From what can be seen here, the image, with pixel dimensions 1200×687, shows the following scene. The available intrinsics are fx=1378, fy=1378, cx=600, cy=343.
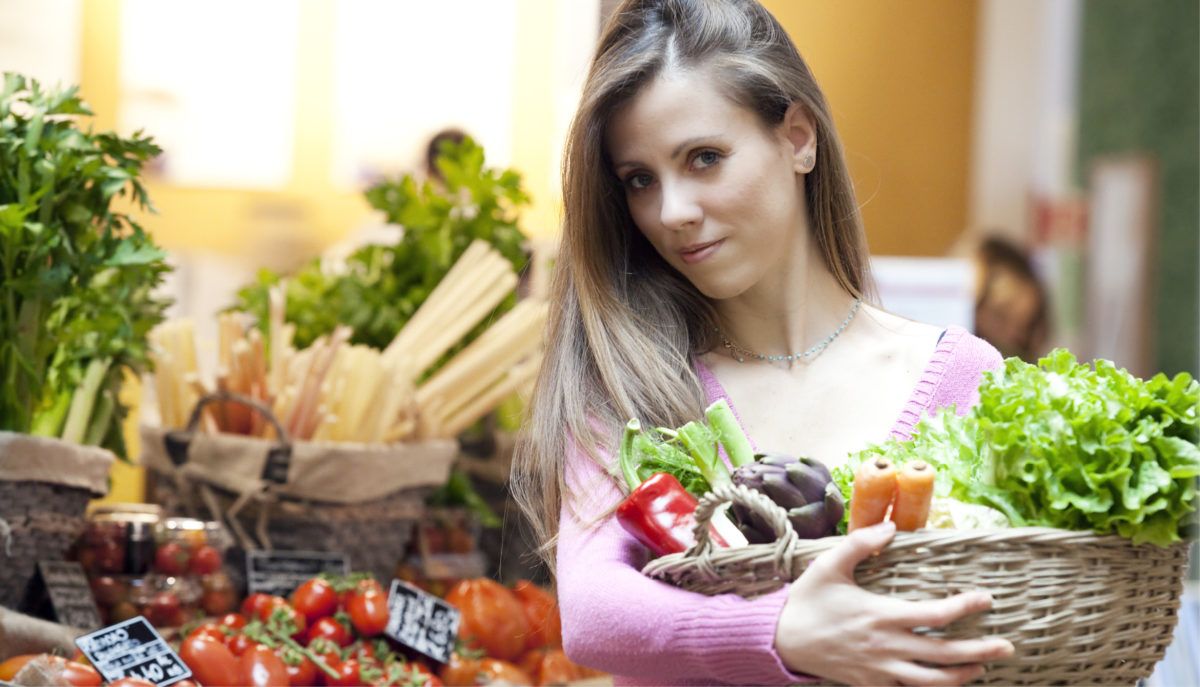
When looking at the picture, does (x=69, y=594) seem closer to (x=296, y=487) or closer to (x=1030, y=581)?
(x=296, y=487)

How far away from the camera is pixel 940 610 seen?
1.27m

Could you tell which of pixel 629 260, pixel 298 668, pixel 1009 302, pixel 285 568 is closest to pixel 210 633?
pixel 298 668

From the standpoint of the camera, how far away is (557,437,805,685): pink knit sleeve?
4.51 feet

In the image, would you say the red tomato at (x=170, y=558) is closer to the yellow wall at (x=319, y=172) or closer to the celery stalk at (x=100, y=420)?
the celery stalk at (x=100, y=420)

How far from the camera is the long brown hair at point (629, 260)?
1.81 meters

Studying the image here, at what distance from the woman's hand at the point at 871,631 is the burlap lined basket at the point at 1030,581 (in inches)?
0.9

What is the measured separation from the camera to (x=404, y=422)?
2893mm

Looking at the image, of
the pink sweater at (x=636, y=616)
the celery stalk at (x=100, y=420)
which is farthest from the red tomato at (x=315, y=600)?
the pink sweater at (x=636, y=616)

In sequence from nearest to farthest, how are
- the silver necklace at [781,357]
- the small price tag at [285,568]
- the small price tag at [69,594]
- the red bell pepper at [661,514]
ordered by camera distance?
the red bell pepper at [661,514] < the silver necklace at [781,357] < the small price tag at [69,594] < the small price tag at [285,568]

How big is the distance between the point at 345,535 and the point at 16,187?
3.21ft

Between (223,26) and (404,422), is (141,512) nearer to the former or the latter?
(404,422)

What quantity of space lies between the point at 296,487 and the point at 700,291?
1.10m

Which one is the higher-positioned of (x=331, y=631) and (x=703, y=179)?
(x=703, y=179)

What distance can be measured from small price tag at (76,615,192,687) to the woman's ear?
1194 mm
